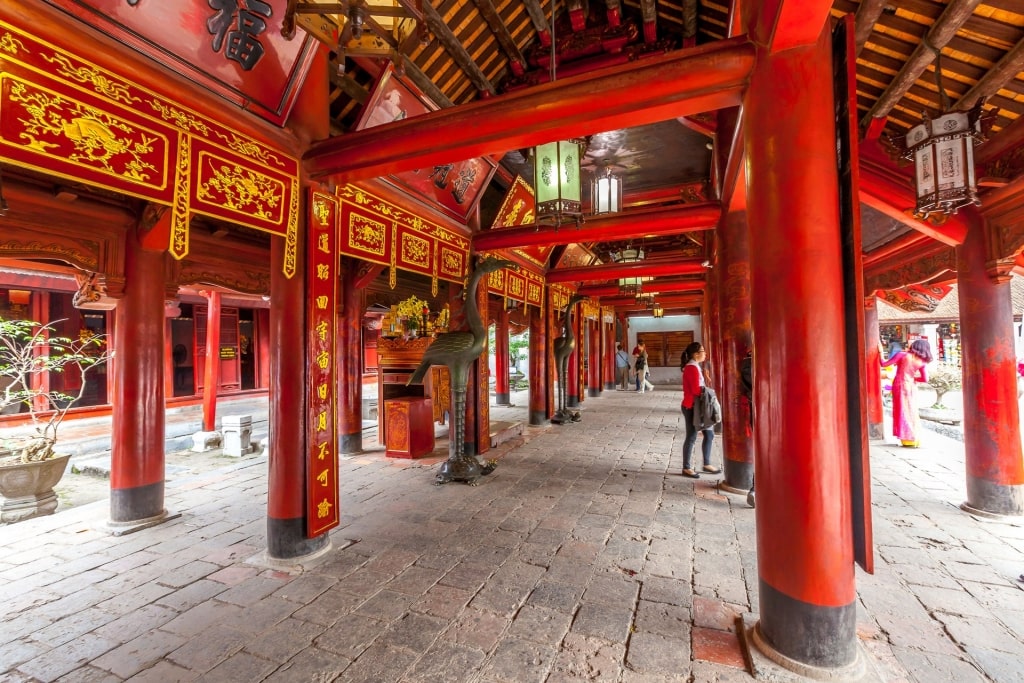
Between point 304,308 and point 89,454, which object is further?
point 89,454

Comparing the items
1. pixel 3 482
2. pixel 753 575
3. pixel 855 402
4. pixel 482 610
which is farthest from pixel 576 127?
pixel 3 482

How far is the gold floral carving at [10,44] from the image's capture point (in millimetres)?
1770

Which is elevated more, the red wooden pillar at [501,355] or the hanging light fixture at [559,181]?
the hanging light fixture at [559,181]

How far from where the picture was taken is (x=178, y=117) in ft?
7.84

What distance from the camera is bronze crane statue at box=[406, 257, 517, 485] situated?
5066 millimetres

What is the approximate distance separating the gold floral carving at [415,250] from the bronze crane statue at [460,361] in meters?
0.62

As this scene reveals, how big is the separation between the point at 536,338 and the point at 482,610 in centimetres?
698

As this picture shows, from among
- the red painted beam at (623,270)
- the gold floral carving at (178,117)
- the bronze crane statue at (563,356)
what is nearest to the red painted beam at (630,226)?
the red painted beam at (623,270)

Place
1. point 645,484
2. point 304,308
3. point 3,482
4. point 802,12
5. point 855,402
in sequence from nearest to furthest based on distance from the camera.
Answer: point 802,12 → point 855,402 → point 304,308 → point 3,482 → point 645,484

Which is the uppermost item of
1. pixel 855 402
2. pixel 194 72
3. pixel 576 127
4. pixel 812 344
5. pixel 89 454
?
pixel 194 72

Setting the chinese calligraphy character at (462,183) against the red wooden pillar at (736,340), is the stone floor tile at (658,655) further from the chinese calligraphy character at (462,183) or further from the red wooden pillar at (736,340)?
the chinese calligraphy character at (462,183)

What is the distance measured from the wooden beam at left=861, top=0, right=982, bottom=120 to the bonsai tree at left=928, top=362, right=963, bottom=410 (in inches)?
424

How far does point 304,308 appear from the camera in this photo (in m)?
3.23

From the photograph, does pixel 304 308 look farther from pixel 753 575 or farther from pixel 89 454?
pixel 89 454
